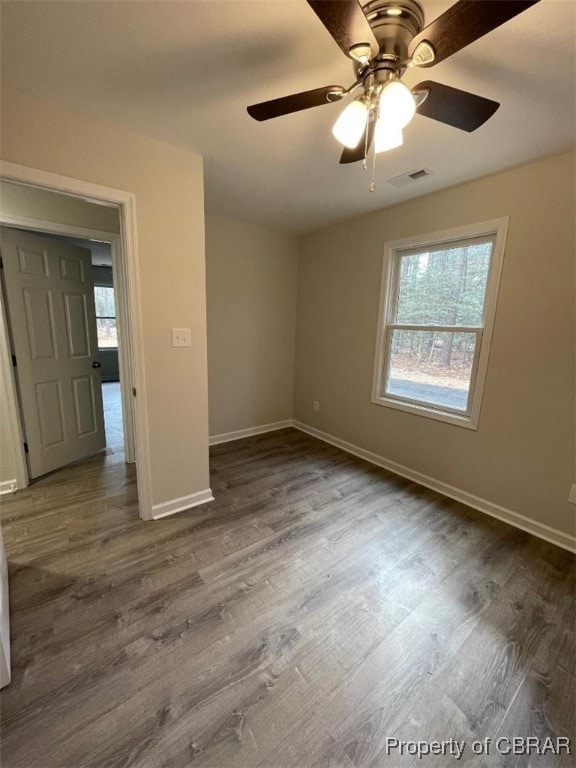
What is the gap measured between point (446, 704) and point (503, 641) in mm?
455

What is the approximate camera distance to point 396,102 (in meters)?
1.00

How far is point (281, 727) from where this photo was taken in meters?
1.10

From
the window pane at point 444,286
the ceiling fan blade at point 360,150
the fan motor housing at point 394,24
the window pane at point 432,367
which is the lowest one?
the window pane at point 432,367

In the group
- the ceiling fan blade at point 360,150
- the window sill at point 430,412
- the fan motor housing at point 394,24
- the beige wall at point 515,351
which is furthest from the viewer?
the window sill at point 430,412

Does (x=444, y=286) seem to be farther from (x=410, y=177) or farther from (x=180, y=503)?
(x=180, y=503)

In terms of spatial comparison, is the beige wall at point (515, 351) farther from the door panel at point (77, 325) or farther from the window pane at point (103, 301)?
the window pane at point (103, 301)

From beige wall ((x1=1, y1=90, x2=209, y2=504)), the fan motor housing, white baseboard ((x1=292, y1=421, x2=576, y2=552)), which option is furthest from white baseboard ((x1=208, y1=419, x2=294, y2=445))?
the fan motor housing

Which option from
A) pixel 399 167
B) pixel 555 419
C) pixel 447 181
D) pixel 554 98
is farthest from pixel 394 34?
pixel 555 419

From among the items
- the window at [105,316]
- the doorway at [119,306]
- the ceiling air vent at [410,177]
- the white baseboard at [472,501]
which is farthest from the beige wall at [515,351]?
the window at [105,316]

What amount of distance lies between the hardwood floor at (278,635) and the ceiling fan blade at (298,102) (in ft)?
7.29

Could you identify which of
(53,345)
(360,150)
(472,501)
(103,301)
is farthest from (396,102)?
(103,301)

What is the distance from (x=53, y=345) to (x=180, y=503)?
188 cm

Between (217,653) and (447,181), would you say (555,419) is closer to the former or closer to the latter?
(447,181)

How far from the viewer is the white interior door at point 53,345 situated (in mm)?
2504
